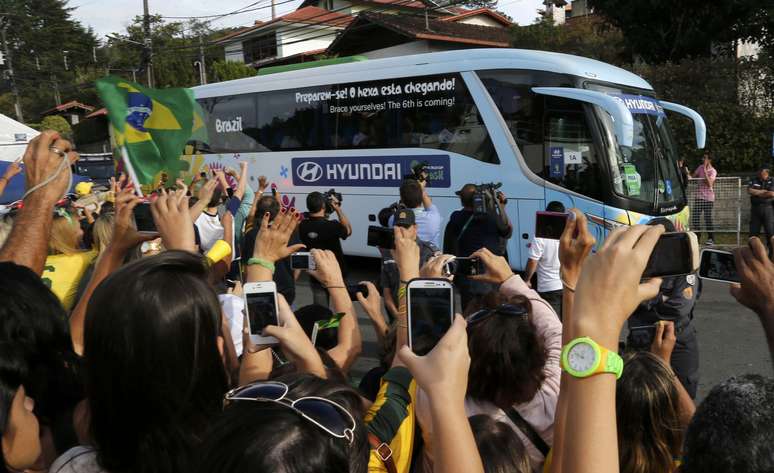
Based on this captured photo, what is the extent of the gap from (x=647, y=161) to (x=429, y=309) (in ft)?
26.5

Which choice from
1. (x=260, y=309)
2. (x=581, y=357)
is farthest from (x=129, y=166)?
(x=581, y=357)

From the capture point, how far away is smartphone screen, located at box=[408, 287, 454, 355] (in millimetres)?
1988

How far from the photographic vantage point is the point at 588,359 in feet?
4.16

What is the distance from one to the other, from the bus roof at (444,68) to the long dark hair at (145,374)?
27.7ft

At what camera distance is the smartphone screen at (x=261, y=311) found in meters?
2.16

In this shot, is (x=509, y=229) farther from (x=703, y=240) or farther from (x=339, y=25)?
(x=339, y=25)

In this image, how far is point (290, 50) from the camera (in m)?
44.8

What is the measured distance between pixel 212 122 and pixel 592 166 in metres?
8.48

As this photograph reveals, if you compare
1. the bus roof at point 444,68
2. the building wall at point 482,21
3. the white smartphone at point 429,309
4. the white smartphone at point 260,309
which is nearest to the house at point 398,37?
the building wall at point 482,21

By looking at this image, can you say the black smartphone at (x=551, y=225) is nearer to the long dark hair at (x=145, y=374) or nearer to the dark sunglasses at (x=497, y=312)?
the dark sunglasses at (x=497, y=312)

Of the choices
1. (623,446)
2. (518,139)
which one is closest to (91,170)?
(518,139)

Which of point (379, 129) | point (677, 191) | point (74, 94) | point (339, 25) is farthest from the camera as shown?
point (74, 94)

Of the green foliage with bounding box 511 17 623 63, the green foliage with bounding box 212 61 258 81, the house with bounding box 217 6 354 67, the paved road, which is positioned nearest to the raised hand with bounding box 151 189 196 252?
the paved road

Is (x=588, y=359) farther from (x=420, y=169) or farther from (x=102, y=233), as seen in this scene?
(x=420, y=169)
